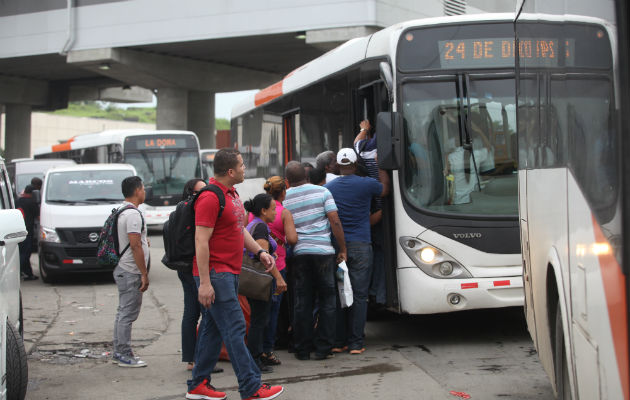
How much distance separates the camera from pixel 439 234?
314 inches

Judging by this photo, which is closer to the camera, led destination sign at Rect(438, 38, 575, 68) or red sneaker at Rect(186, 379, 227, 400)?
red sneaker at Rect(186, 379, 227, 400)

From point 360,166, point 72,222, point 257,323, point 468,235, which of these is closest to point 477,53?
point 360,166

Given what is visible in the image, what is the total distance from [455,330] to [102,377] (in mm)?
3733

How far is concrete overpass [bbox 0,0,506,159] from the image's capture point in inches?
1137

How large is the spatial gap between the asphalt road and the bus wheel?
1.53m

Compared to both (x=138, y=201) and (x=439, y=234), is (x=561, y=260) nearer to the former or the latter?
(x=439, y=234)

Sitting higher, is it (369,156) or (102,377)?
(369,156)

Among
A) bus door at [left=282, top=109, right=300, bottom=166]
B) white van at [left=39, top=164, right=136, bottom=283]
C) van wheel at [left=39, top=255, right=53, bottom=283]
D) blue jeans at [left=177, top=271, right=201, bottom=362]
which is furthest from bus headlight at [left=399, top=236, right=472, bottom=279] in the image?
van wheel at [left=39, top=255, right=53, bottom=283]

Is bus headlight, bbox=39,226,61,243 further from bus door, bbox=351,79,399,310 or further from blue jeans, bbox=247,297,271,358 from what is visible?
blue jeans, bbox=247,297,271,358

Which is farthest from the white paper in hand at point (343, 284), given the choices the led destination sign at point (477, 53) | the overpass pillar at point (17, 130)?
the overpass pillar at point (17, 130)

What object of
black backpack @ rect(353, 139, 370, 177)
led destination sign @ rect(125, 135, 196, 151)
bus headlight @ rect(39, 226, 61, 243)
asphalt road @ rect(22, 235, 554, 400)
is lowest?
asphalt road @ rect(22, 235, 554, 400)

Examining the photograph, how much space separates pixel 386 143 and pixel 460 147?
71 centimetres

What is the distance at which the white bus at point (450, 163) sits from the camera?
26.0 ft

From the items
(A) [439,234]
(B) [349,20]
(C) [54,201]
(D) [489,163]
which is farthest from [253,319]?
(B) [349,20]
